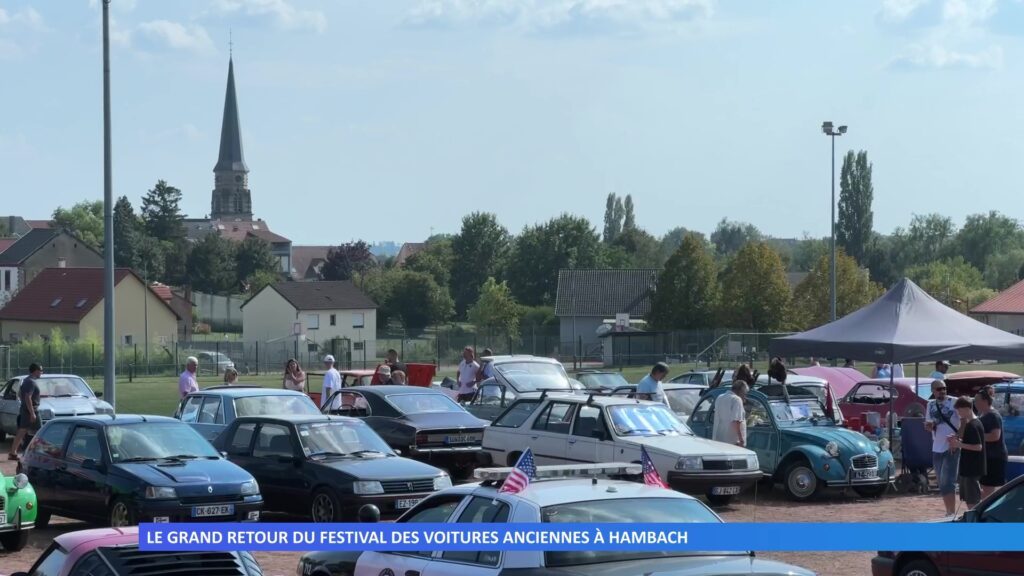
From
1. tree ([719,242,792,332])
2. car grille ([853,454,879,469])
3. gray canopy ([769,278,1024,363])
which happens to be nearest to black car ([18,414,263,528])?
car grille ([853,454,879,469])

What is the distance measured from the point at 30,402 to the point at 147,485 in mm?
9549

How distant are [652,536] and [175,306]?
107m

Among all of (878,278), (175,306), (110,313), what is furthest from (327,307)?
(110,313)

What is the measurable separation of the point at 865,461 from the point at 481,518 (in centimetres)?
1149

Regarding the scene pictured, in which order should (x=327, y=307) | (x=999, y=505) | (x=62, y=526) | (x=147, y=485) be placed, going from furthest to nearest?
(x=327, y=307) → (x=62, y=526) → (x=147, y=485) → (x=999, y=505)

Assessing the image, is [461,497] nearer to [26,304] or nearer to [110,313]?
[110,313]

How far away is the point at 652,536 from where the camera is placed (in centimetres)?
803

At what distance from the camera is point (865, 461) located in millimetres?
18797

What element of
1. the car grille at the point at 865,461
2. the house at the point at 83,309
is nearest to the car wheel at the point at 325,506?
the car grille at the point at 865,461

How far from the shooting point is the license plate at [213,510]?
1420cm

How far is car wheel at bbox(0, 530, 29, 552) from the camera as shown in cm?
1393

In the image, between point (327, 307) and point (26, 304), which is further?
point (327, 307)

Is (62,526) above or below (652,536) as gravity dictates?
below

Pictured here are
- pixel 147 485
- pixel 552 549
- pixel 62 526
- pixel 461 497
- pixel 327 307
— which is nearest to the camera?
pixel 552 549
